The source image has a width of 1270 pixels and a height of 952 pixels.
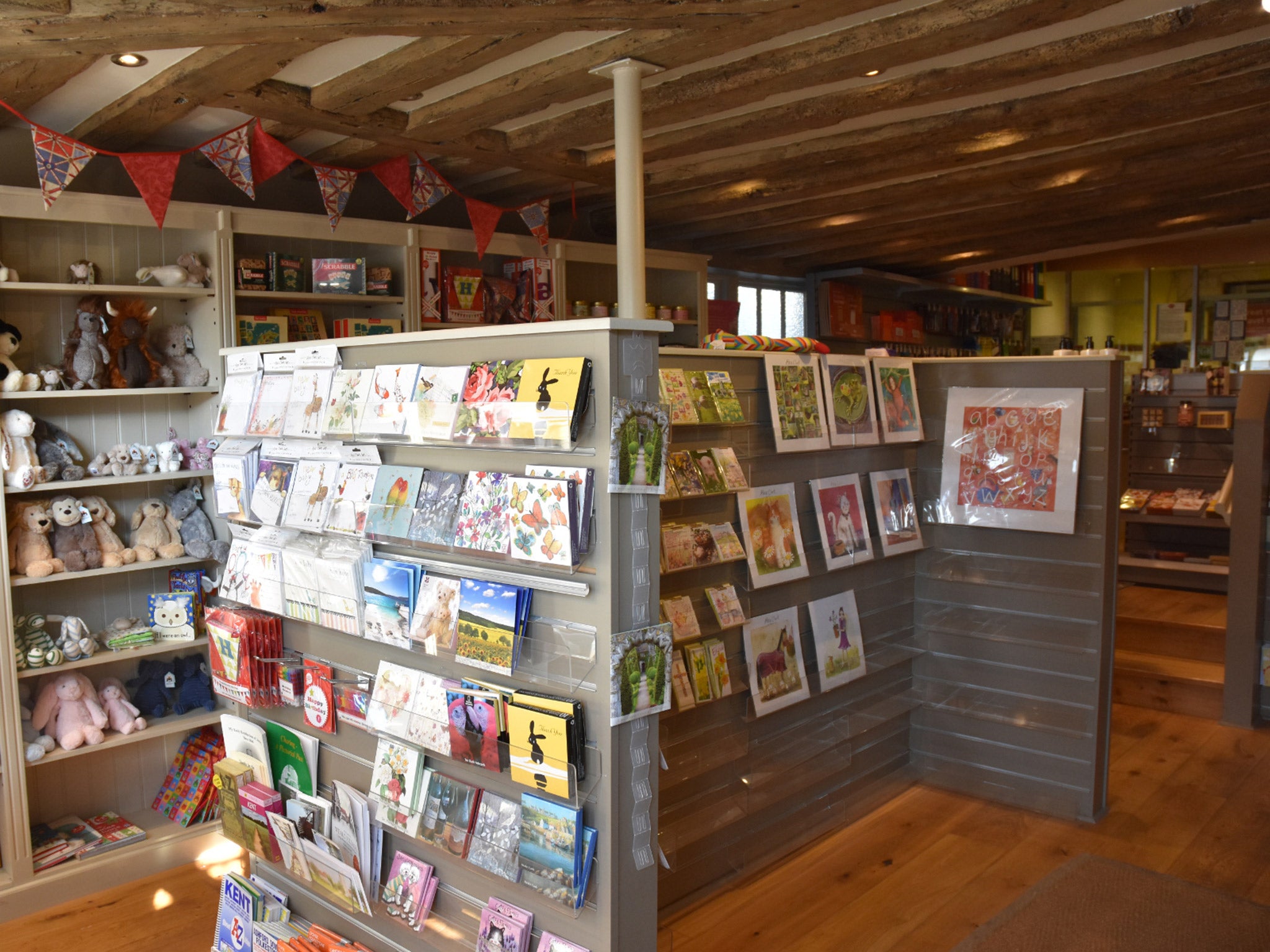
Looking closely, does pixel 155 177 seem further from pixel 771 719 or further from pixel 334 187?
pixel 771 719

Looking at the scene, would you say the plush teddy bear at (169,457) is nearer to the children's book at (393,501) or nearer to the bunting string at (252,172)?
the bunting string at (252,172)

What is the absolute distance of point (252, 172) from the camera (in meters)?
3.80

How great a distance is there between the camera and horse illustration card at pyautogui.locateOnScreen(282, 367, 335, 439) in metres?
2.24

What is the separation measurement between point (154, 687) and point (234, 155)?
6.68ft

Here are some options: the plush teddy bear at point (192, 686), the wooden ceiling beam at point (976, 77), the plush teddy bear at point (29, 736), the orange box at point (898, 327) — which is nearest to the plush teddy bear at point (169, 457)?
the plush teddy bear at point (192, 686)

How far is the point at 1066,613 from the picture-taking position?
3520 mm

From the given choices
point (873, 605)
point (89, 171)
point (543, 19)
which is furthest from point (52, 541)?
point (873, 605)

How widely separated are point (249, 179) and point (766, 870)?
313cm

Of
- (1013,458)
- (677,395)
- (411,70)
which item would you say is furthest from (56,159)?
(1013,458)

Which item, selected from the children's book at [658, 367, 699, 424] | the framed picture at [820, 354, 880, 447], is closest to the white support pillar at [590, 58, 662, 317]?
the children's book at [658, 367, 699, 424]

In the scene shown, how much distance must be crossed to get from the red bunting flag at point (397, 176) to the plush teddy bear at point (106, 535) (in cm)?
170

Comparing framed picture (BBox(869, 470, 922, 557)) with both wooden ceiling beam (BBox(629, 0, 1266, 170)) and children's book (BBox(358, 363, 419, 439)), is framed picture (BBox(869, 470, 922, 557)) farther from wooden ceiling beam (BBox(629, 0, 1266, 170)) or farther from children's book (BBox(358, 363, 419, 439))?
children's book (BBox(358, 363, 419, 439))

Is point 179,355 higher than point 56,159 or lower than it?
lower

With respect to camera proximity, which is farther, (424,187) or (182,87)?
(424,187)
